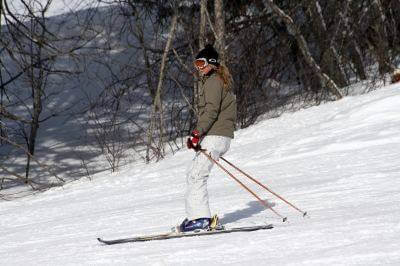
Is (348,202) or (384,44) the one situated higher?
(384,44)

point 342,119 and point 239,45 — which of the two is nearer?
point 342,119

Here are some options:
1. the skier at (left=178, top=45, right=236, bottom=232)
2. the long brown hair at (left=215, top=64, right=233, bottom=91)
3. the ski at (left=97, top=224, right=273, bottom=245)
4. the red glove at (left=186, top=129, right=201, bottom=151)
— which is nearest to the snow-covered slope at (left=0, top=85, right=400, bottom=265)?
the ski at (left=97, top=224, right=273, bottom=245)

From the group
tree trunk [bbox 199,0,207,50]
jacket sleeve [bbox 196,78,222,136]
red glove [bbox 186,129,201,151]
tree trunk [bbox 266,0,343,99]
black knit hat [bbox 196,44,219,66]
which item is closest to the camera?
red glove [bbox 186,129,201,151]

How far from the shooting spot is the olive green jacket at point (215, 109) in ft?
22.2

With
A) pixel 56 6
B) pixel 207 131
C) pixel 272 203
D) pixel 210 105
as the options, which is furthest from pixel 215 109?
pixel 56 6

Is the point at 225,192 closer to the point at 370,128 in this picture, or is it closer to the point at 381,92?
the point at 370,128

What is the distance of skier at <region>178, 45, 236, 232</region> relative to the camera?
6.81 m

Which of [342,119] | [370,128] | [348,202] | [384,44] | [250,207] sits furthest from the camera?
[384,44]

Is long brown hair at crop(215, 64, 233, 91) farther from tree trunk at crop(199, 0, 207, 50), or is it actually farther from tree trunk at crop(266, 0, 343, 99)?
tree trunk at crop(266, 0, 343, 99)

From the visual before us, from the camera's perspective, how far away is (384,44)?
16.5m

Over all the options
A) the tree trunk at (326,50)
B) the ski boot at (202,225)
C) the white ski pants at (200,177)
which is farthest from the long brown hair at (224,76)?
the tree trunk at (326,50)

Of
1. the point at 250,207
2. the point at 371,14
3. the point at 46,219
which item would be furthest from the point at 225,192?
the point at 371,14

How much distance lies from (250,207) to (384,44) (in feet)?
30.2

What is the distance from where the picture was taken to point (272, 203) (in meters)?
8.12
